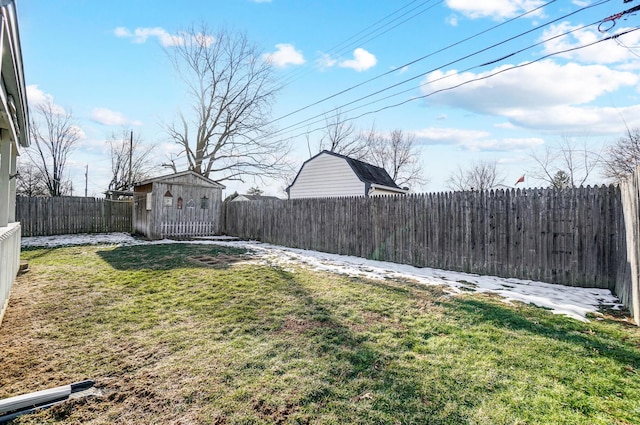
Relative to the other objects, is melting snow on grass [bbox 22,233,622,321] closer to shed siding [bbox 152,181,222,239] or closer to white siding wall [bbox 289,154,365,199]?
shed siding [bbox 152,181,222,239]

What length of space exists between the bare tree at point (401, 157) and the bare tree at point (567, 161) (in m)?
11.2

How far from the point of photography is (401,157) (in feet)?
112

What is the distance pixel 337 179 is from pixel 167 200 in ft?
25.6

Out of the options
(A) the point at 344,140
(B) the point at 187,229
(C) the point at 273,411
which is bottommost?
(C) the point at 273,411

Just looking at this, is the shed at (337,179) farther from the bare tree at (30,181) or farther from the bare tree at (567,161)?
the bare tree at (30,181)

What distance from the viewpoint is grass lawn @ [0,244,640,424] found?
2.21m

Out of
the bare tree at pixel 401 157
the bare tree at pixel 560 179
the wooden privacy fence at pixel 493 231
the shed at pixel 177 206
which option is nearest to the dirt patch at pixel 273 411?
the wooden privacy fence at pixel 493 231

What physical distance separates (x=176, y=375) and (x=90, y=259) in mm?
7167

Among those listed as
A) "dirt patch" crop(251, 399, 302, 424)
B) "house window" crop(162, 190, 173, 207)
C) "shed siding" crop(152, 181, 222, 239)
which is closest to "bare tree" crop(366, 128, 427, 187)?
"shed siding" crop(152, 181, 222, 239)

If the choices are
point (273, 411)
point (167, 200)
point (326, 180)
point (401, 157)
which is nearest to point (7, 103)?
point (273, 411)

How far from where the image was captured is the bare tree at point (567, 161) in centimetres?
1986

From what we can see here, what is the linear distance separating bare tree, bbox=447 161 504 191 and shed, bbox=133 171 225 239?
29.8 metres

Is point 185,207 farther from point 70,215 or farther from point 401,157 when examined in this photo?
point 401,157

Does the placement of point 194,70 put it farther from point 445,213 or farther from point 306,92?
point 445,213
